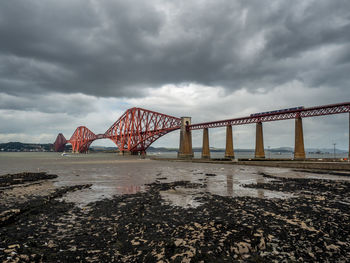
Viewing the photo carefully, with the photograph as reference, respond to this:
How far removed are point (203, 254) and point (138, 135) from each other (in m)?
123

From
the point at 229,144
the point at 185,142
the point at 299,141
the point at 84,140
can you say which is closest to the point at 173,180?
the point at 299,141

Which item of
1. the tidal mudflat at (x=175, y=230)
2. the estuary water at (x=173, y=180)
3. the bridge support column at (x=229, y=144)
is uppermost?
the bridge support column at (x=229, y=144)

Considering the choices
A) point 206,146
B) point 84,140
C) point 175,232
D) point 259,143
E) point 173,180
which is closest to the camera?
point 175,232

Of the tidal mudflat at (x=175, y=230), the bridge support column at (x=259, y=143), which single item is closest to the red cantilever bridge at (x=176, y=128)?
the bridge support column at (x=259, y=143)

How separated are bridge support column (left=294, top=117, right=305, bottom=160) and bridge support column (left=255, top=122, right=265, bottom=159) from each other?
9951 millimetres

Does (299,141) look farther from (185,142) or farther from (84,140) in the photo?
(84,140)

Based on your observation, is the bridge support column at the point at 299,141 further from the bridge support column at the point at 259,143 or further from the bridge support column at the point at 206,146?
the bridge support column at the point at 206,146

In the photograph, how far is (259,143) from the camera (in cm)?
5875

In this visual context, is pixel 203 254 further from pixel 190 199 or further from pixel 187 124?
pixel 187 124

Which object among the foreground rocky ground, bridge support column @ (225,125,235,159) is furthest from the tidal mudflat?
bridge support column @ (225,125,235,159)

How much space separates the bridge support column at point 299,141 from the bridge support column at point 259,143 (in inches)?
392

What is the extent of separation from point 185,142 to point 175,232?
76.8 meters

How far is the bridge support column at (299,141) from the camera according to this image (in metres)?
48.2

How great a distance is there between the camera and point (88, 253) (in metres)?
5.21
